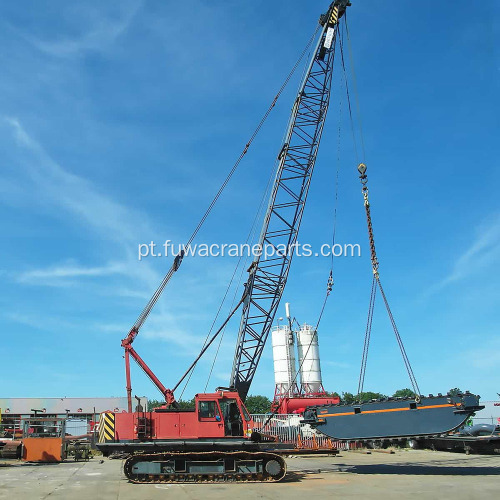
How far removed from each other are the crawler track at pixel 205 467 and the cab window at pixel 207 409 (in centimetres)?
153

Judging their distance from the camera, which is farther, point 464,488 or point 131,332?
point 131,332

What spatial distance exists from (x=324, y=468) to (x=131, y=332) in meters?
14.1

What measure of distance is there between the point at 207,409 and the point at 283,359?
32565 millimetres

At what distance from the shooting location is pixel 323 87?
111 ft

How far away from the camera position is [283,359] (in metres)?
50.8

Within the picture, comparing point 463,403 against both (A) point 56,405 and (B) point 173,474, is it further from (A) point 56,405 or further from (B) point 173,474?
(A) point 56,405

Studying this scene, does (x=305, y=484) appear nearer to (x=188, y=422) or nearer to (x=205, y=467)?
(x=205, y=467)

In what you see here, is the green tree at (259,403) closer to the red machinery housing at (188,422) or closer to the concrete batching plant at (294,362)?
the concrete batching plant at (294,362)

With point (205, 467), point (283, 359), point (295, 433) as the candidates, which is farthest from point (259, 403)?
point (205, 467)

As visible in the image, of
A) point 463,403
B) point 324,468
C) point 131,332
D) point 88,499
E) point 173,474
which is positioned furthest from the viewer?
point 131,332

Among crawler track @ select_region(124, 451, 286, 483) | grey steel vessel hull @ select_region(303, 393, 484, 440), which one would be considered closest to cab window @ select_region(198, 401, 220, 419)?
crawler track @ select_region(124, 451, 286, 483)

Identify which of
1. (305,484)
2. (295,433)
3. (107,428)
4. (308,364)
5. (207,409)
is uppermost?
(308,364)

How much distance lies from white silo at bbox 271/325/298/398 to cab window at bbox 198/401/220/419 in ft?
104

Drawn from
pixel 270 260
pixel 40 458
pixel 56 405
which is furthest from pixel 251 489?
pixel 56 405
